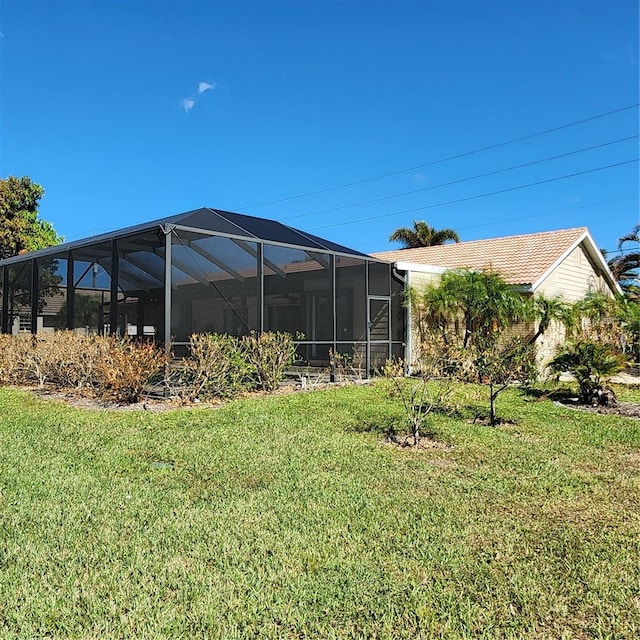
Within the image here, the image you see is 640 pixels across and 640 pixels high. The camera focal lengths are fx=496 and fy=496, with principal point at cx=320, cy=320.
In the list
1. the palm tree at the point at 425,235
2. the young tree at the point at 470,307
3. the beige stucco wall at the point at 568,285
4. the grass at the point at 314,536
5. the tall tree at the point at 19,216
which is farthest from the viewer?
the palm tree at the point at 425,235

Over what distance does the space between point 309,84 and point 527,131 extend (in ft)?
33.6

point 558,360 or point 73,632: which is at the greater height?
point 558,360

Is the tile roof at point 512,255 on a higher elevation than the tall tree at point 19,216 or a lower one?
lower

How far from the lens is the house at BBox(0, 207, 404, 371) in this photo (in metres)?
9.43

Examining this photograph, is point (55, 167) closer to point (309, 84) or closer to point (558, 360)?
point (309, 84)

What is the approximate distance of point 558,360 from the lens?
972 centimetres

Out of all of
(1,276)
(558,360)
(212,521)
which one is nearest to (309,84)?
(1,276)

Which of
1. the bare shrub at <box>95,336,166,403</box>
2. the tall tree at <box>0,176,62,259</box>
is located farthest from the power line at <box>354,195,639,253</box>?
the bare shrub at <box>95,336,166,403</box>

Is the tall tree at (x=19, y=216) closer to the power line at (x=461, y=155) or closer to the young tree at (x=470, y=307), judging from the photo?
the power line at (x=461, y=155)

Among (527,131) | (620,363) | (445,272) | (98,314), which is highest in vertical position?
(527,131)

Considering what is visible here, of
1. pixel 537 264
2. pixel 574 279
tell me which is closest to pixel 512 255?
pixel 537 264

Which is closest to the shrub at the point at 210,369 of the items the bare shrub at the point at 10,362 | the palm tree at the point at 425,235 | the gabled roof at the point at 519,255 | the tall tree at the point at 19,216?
the bare shrub at the point at 10,362

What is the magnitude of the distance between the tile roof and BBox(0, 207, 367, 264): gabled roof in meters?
5.12

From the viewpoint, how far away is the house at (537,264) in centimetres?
1371
